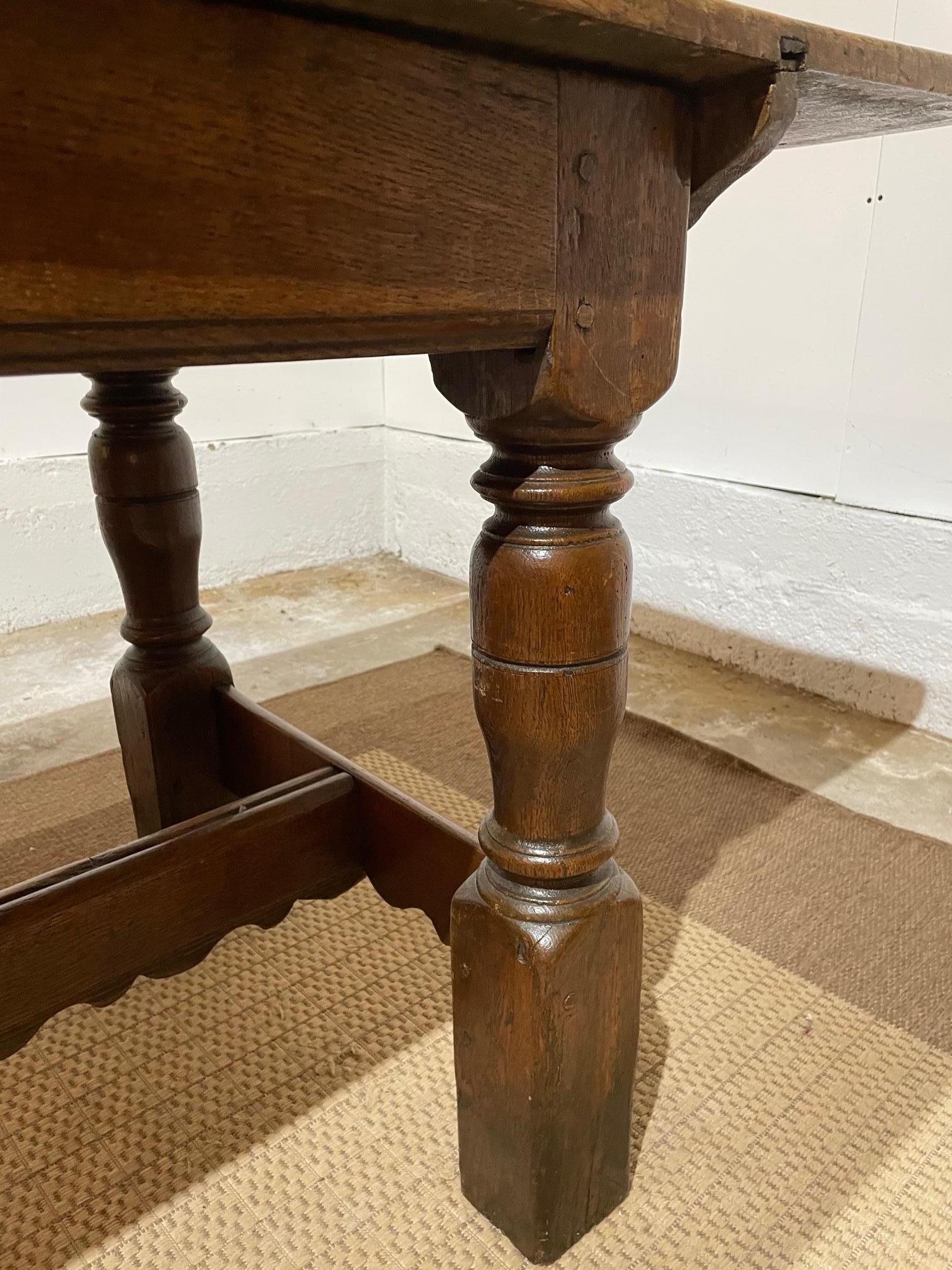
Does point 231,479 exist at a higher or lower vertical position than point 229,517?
higher

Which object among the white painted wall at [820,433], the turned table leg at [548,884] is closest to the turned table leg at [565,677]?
the turned table leg at [548,884]

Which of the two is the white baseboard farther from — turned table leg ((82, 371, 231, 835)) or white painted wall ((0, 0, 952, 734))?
turned table leg ((82, 371, 231, 835))

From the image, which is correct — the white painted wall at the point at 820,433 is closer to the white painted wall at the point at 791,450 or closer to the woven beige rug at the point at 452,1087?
the white painted wall at the point at 791,450

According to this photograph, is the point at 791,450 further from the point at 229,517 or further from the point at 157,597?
the point at 229,517

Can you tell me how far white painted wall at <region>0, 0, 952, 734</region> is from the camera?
184 centimetres

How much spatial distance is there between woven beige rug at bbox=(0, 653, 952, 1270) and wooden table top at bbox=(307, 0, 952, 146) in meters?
0.88

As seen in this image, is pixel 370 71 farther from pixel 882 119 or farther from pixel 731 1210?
pixel 731 1210

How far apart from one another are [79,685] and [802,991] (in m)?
1.60

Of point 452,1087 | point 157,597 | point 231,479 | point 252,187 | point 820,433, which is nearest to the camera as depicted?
point 252,187

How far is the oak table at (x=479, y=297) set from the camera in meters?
0.46

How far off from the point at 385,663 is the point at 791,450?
960 mm

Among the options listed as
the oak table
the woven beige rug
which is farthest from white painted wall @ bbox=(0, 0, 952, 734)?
the oak table

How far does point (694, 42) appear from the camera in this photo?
1.86ft

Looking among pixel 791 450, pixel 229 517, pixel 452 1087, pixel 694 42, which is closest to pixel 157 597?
pixel 452 1087
